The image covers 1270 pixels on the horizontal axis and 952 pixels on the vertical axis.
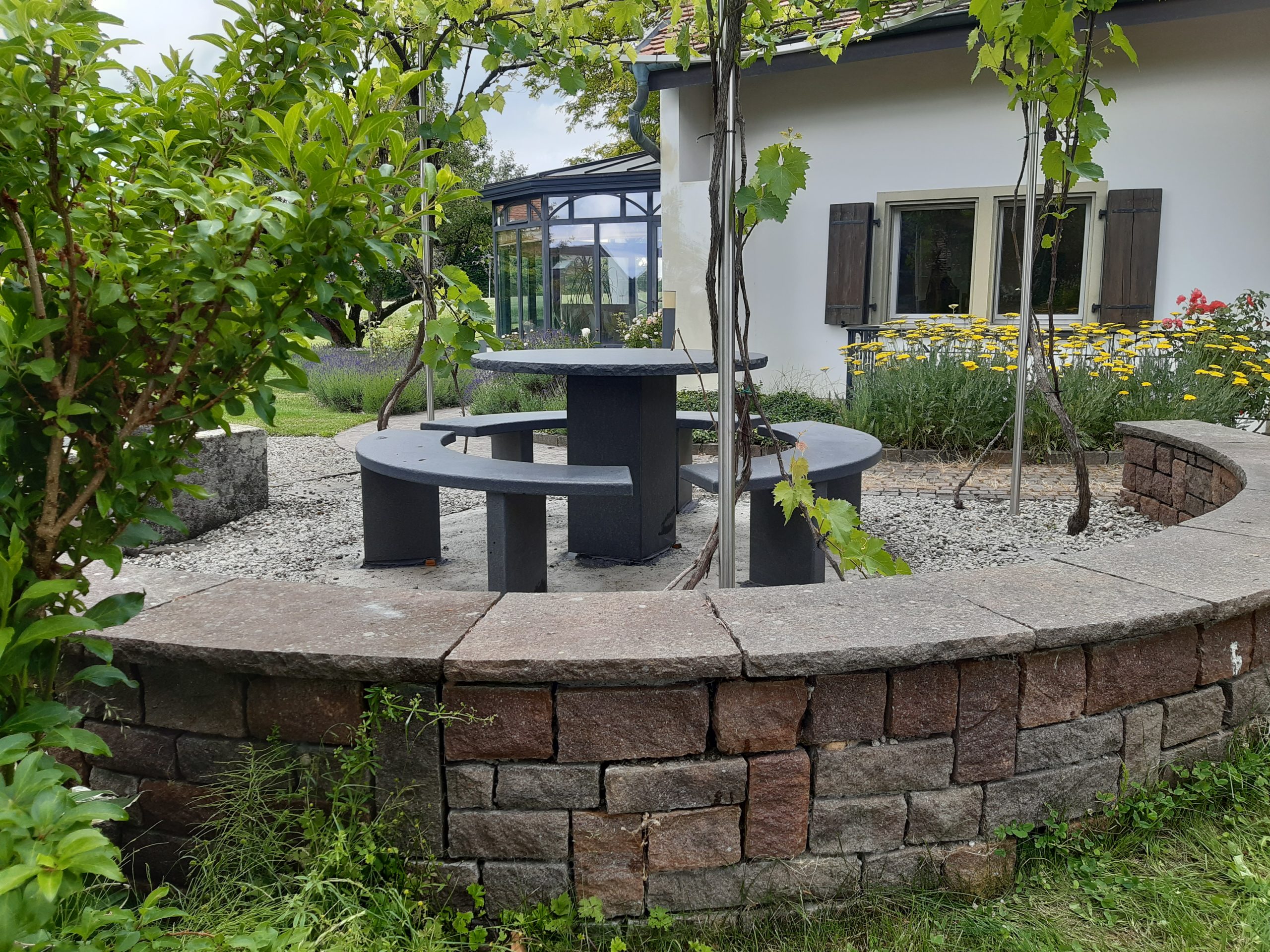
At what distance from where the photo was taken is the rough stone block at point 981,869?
6.13 feet

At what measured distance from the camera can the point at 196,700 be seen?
5.99 feet

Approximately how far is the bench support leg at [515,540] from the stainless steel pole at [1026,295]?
2129mm

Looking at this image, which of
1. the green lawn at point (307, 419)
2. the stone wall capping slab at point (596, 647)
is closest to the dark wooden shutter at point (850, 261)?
the green lawn at point (307, 419)

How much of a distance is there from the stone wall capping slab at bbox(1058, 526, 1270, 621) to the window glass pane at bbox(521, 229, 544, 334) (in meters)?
12.1

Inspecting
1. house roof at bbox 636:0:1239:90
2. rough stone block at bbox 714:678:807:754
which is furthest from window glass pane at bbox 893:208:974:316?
rough stone block at bbox 714:678:807:754

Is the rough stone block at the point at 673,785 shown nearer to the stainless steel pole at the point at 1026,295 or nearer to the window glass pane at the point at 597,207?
the stainless steel pole at the point at 1026,295

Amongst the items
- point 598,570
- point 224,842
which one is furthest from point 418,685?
point 598,570

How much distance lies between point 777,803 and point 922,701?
0.34 metres

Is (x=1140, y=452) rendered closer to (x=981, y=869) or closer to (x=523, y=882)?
(x=981, y=869)

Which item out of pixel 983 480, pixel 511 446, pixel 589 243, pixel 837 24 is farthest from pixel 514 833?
pixel 589 243

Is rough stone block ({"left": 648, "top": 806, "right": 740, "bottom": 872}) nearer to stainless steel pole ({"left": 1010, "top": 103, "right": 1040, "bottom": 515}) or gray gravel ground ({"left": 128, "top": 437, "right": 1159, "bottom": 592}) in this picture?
gray gravel ground ({"left": 128, "top": 437, "right": 1159, "bottom": 592})

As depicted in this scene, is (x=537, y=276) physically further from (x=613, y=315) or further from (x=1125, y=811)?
(x=1125, y=811)

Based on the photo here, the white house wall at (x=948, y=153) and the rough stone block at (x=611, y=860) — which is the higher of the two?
the white house wall at (x=948, y=153)

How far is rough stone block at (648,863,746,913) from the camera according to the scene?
1778 mm
